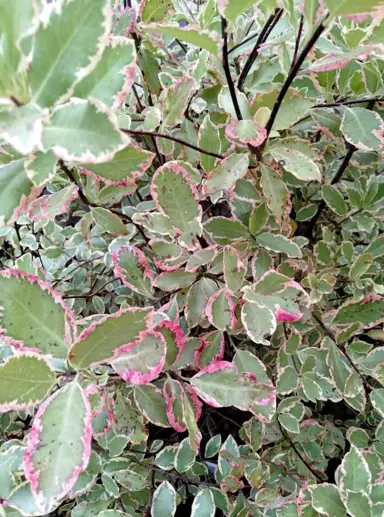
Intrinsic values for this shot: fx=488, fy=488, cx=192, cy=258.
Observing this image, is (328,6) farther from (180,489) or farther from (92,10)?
(180,489)

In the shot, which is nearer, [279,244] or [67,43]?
[67,43]

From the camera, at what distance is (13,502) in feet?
2.04

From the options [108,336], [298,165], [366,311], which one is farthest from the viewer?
[366,311]

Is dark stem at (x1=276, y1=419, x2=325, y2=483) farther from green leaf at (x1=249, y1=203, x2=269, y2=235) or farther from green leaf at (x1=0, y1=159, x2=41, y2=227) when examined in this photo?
green leaf at (x1=0, y1=159, x2=41, y2=227)

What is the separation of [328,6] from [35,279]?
0.40m

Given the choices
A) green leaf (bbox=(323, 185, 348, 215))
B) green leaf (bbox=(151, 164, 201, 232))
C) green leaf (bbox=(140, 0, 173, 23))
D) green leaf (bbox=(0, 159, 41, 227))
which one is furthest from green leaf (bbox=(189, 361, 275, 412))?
green leaf (bbox=(140, 0, 173, 23))

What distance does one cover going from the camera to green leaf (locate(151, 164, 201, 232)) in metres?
0.68

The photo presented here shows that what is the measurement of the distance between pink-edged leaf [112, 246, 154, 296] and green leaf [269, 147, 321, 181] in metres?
0.27

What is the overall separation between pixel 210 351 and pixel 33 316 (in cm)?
30

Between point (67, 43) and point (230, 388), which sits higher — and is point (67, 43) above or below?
above

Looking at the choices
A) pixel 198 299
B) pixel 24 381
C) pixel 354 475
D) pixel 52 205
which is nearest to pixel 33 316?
pixel 24 381

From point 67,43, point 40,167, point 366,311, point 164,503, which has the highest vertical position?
point 67,43

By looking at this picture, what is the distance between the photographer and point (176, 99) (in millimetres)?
664

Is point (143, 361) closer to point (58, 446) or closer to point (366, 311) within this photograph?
point (58, 446)
